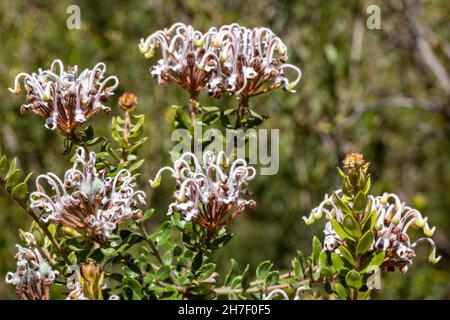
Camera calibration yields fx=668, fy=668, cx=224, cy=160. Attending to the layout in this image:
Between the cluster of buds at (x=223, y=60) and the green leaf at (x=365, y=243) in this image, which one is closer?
the green leaf at (x=365, y=243)

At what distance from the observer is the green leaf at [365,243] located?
0.95 m

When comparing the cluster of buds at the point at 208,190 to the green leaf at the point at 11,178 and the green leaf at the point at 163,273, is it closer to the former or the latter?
the green leaf at the point at 163,273

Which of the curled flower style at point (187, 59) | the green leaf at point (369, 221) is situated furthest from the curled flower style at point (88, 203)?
the green leaf at point (369, 221)

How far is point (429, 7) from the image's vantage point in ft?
9.71

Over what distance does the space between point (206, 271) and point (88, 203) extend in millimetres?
213

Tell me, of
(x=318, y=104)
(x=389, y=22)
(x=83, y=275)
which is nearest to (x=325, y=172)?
(x=318, y=104)

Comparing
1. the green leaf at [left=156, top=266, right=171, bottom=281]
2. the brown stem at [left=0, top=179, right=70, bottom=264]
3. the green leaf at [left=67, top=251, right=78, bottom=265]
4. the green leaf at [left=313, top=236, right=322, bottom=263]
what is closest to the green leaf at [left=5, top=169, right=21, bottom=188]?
the brown stem at [left=0, top=179, right=70, bottom=264]

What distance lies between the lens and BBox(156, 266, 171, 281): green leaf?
104cm

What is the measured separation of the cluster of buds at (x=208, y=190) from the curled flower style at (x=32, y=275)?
0.67 feet

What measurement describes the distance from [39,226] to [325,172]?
170 cm

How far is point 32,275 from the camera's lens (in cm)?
99

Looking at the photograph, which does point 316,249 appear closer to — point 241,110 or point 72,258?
point 241,110

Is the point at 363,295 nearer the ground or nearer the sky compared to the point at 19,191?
nearer the ground

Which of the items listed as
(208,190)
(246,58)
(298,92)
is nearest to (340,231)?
(208,190)
